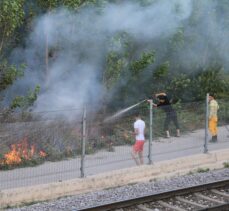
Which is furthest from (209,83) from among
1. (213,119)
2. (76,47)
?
(76,47)

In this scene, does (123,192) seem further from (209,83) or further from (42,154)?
(209,83)

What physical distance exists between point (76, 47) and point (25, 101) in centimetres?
284

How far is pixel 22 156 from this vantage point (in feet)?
38.8

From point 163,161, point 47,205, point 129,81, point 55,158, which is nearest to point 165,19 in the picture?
point 129,81

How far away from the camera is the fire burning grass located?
11258mm

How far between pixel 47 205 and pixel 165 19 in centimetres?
905

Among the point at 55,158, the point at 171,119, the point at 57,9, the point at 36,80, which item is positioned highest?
the point at 57,9

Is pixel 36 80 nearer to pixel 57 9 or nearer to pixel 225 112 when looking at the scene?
pixel 57 9

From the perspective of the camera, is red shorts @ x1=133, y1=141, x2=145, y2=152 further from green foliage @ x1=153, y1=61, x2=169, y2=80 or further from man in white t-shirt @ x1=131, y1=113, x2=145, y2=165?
green foliage @ x1=153, y1=61, x2=169, y2=80

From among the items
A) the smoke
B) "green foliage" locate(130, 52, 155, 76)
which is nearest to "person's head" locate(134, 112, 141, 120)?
the smoke

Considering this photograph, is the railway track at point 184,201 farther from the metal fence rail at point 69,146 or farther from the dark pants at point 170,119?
the dark pants at point 170,119

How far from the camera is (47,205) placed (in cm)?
1016

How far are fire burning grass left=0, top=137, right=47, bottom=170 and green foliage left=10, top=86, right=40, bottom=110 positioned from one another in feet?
8.68

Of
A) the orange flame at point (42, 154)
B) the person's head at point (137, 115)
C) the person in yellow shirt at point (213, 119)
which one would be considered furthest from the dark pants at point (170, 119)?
the orange flame at point (42, 154)
